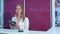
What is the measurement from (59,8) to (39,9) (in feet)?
2.02

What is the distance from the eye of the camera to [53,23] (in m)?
5.56

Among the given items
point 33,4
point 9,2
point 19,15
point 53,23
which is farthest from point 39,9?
point 19,15

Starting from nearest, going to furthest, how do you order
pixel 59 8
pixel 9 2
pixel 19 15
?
pixel 19 15, pixel 59 8, pixel 9 2

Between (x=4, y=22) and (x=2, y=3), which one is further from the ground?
(x=2, y=3)

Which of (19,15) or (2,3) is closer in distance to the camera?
(19,15)

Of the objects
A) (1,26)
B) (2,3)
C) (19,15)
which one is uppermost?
(2,3)

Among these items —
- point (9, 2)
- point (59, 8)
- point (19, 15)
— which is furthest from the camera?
point (9, 2)

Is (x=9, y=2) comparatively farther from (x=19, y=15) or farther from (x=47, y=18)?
(x=19, y=15)

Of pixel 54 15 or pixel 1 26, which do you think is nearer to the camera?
pixel 54 15

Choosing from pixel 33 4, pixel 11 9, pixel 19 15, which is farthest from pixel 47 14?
pixel 19 15

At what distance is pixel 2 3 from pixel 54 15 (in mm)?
1718

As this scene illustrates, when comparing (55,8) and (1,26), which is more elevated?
(55,8)

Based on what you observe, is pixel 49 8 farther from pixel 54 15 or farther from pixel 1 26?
pixel 1 26

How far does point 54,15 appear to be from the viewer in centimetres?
553
